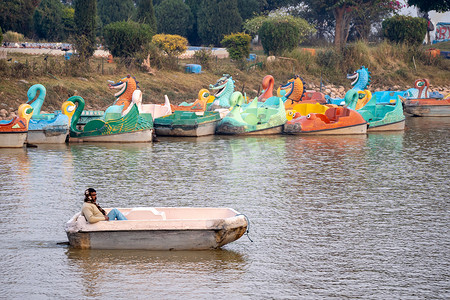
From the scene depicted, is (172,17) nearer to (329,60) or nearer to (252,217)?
(329,60)

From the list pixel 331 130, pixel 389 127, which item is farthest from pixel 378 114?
pixel 331 130

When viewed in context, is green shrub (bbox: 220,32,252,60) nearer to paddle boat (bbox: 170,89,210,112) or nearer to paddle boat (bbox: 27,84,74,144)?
paddle boat (bbox: 170,89,210,112)

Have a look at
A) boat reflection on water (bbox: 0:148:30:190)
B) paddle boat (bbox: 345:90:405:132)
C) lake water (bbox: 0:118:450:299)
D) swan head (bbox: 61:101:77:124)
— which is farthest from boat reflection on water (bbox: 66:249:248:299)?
paddle boat (bbox: 345:90:405:132)

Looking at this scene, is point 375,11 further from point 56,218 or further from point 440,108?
point 56,218

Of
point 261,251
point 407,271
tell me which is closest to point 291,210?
point 261,251

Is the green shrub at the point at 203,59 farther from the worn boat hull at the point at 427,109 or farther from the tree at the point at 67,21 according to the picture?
the tree at the point at 67,21

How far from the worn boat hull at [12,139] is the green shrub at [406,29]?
36.3 m

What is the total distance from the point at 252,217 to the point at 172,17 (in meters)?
45.5

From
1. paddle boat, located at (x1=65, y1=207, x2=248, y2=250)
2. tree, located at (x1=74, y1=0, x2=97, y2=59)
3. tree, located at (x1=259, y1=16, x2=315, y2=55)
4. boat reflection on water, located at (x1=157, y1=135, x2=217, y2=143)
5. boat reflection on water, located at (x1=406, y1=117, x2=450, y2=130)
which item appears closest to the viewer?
paddle boat, located at (x1=65, y1=207, x2=248, y2=250)

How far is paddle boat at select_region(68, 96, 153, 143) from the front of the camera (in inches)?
878

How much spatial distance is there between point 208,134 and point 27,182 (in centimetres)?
1040

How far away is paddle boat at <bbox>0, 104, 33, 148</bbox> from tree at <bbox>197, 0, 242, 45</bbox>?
34.5m

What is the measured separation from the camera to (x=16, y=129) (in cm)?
2048

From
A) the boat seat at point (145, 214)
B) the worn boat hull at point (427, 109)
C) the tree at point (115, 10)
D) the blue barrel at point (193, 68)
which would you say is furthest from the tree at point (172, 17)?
the boat seat at point (145, 214)
